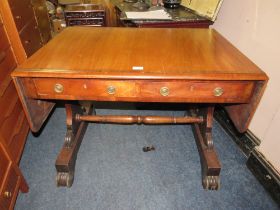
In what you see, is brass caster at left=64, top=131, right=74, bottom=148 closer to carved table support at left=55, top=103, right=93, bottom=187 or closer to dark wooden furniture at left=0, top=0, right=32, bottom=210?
carved table support at left=55, top=103, right=93, bottom=187

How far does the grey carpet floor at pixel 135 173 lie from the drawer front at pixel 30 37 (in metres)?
0.74

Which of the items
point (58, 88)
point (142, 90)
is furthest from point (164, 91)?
point (58, 88)

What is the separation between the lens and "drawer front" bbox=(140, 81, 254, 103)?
1.15 metres

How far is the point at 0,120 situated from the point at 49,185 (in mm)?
572

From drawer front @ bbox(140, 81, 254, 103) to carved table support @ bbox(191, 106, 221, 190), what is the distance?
51 cm

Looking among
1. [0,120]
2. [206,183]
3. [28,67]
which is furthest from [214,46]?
[0,120]

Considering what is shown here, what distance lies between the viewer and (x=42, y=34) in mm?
2461

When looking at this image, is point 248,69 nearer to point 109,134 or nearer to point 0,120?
point 109,134

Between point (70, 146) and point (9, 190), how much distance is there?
1.66 ft

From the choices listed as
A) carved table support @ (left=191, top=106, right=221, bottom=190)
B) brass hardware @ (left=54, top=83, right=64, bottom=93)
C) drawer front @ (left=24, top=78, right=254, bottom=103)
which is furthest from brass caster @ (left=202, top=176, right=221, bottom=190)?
brass hardware @ (left=54, top=83, right=64, bottom=93)

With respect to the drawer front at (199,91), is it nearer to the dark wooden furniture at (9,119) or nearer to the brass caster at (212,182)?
the brass caster at (212,182)

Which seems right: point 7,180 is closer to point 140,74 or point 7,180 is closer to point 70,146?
point 70,146

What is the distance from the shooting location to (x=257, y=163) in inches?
66.4

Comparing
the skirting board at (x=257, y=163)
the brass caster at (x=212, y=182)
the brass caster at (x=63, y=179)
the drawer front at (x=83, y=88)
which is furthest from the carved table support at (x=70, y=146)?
the skirting board at (x=257, y=163)
